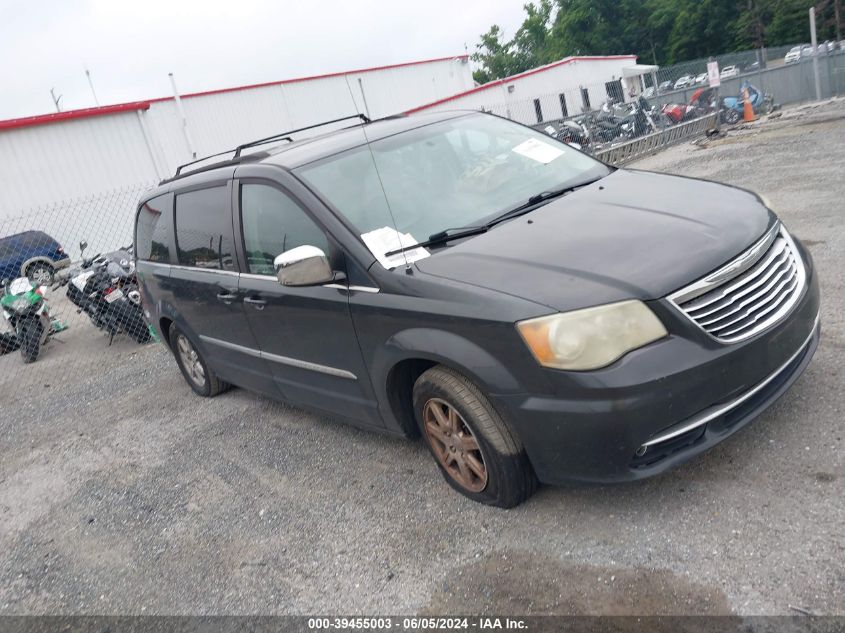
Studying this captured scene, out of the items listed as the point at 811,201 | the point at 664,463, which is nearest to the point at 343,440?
the point at 664,463

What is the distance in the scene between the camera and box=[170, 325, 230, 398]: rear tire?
5.82 metres

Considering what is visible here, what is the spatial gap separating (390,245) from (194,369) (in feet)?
10.5

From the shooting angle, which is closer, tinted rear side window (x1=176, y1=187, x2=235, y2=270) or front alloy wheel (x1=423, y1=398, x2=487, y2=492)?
front alloy wheel (x1=423, y1=398, x2=487, y2=492)

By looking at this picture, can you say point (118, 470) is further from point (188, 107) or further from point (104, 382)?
point (188, 107)

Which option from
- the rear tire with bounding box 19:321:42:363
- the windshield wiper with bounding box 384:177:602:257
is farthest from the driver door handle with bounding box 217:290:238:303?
the rear tire with bounding box 19:321:42:363

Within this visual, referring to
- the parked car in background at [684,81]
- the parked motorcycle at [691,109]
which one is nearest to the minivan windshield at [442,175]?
the parked motorcycle at [691,109]

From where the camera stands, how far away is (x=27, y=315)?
9461 mm

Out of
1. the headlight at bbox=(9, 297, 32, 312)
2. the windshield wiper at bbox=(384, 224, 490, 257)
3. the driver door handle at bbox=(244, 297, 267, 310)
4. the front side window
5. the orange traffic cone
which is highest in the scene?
the front side window

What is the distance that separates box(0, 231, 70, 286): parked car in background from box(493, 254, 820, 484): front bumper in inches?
597

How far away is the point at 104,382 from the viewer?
24.8ft

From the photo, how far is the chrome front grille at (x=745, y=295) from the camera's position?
2.84 metres

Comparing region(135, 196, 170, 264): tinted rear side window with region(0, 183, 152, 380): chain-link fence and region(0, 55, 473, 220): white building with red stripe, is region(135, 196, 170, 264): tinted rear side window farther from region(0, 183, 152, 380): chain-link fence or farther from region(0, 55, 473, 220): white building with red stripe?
region(0, 55, 473, 220): white building with red stripe

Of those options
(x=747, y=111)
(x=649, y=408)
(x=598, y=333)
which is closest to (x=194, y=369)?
(x=598, y=333)

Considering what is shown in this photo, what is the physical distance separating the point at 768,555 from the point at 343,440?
266 centimetres
